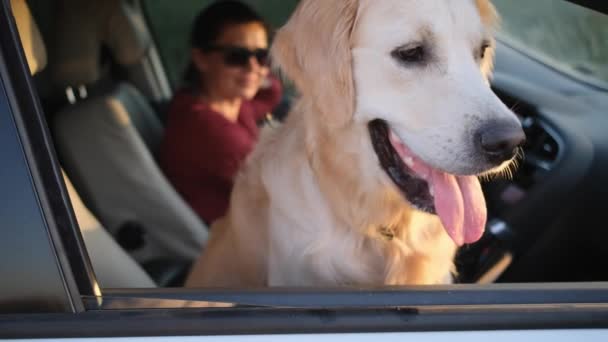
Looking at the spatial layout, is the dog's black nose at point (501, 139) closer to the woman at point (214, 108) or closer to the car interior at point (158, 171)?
the car interior at point (158, 171)

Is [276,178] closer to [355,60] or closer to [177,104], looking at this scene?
[355,60]

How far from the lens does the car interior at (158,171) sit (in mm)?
1900

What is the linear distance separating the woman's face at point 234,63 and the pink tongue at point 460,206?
1.53 meters

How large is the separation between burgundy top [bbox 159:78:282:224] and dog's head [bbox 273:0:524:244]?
1.20 m

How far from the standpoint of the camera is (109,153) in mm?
2564

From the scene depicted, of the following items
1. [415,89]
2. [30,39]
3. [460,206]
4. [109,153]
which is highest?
[30,39]

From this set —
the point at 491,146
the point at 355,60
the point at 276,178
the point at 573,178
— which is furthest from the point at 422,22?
the point at 573,178

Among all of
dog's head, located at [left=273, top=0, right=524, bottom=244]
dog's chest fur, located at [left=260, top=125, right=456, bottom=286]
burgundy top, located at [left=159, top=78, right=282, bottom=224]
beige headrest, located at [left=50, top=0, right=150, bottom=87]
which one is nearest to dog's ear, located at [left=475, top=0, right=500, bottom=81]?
dog's head, located at [left=273, top=0, right=524, bottom=244]

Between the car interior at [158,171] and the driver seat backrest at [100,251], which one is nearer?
the driver seat backrest at [100,251]

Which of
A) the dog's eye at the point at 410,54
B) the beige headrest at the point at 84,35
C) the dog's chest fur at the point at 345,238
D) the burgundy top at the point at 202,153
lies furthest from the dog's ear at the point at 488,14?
the beige headrest at the point at 84,35

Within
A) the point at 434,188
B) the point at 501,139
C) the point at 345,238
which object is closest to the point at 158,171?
the point at 345,238

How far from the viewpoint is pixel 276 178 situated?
6.08 ft

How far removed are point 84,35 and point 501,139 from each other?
183 centimetres

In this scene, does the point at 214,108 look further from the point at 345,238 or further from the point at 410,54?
the point at 410,54
